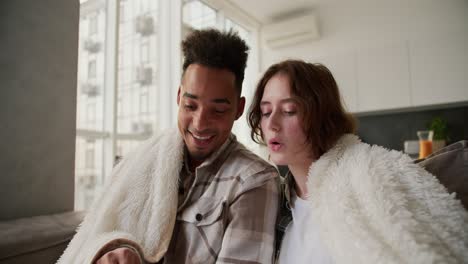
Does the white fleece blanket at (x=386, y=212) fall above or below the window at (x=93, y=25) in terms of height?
below

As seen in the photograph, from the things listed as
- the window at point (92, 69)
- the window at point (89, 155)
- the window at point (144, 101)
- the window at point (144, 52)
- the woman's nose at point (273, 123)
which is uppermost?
the window at point (144, 52)

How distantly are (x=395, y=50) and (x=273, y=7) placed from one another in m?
1.65

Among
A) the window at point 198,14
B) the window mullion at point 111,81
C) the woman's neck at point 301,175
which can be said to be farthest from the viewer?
the window at point 198,14

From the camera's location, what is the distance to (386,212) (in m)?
0.62

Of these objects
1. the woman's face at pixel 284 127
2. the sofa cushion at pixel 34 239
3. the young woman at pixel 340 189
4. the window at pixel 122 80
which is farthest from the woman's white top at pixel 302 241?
the window at pixel 122 80

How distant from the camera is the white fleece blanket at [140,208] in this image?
2.90 feet

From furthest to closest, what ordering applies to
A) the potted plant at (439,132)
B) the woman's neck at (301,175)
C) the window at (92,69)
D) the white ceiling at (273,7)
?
the white ceiling at (273,7) → the potted plant at (439,132) → the window at (92,69) → the woman's neck at (301,175)

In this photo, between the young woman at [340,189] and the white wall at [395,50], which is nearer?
the young woman at [340,189]

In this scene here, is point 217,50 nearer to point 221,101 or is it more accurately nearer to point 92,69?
point 221,101

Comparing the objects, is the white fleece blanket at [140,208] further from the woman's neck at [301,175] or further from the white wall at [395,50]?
the white wall at [395,50]

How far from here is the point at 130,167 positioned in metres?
1.10

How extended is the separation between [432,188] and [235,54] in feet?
2.23

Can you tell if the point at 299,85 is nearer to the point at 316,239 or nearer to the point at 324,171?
the point at 324,171

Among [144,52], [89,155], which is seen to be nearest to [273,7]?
[144,52]
